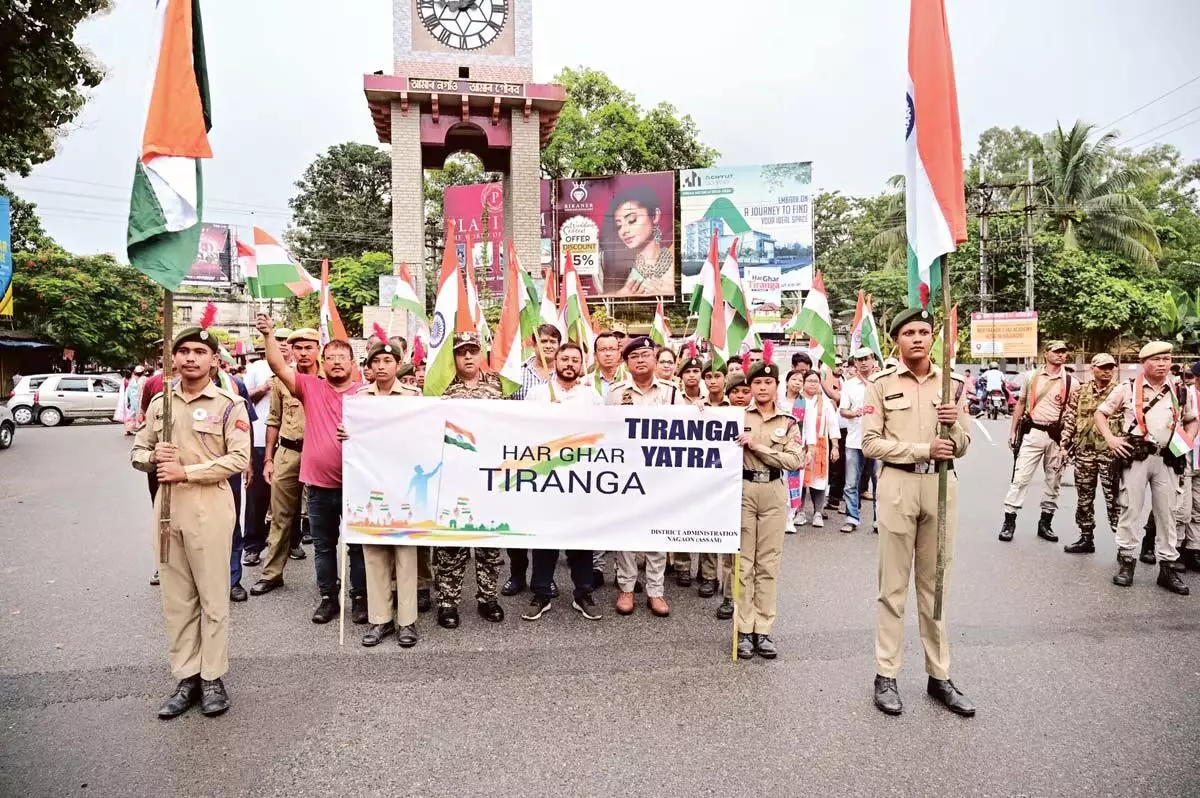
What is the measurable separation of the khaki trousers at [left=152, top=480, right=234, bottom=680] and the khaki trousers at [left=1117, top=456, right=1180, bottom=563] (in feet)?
21.2

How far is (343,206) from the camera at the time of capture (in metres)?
47.8

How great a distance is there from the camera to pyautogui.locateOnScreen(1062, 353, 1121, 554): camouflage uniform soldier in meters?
6.56

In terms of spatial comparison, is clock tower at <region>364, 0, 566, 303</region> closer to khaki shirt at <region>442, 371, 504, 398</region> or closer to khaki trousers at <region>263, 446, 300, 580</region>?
khaki trousers at <region>263, 446, 300, 580</region>

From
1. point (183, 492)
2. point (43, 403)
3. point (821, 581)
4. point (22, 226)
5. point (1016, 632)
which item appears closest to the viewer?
point (183, 492)

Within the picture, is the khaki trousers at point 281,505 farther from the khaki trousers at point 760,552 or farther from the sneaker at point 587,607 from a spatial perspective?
the khaki trousers at point 760,552

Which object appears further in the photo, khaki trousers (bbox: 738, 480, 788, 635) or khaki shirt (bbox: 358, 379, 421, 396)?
khaki shirt (bbox: 358, 379, 421, 396)

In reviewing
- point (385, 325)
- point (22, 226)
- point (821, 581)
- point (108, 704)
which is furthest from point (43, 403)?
point (821, 581)

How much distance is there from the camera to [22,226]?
29672mm

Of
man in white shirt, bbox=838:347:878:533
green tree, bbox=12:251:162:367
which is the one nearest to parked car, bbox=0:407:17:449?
man in white shirt, bbox=838:347:878:533

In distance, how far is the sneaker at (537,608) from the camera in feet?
→ 16.4

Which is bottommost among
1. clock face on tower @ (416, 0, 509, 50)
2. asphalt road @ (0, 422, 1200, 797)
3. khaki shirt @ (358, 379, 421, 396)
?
asphalt road @ (0, 422, 1200, 797)

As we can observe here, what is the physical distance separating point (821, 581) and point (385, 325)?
782 inches

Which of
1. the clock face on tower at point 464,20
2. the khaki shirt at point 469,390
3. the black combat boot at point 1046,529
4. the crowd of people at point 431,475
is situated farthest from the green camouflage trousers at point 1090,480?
the clock face on tower at point 464,20

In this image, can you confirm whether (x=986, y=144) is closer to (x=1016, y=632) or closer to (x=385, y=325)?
(x=385, y=325)
